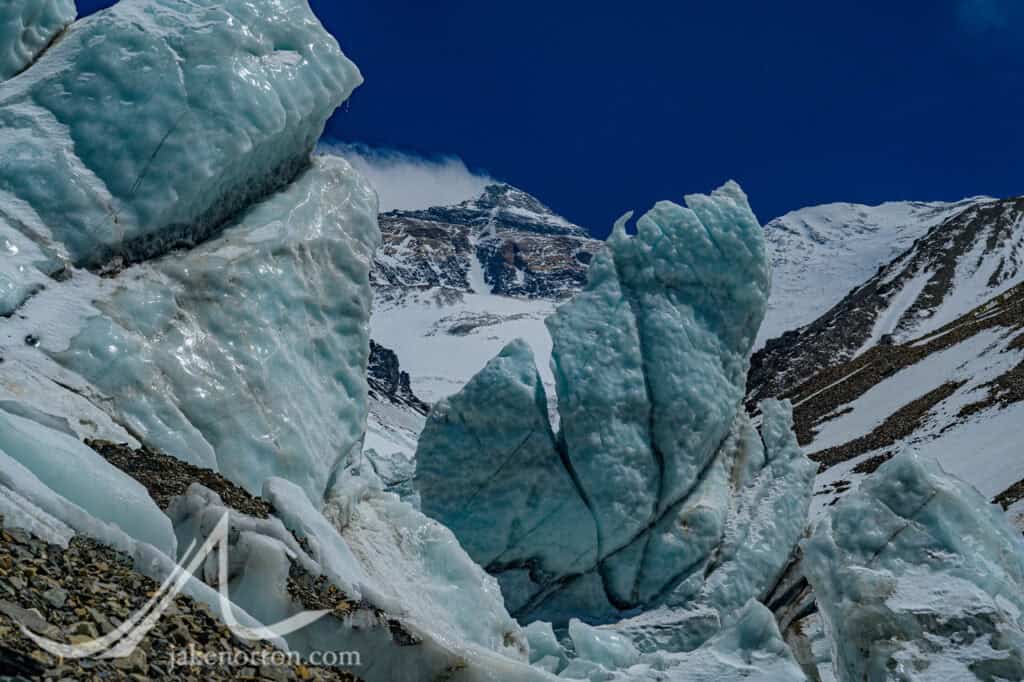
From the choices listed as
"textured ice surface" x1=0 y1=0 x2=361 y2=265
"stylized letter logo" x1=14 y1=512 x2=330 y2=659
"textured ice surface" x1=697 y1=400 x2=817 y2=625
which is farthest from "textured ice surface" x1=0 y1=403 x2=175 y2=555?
"textured ice surface" x1=697 y1=400 x2=817 y2=625

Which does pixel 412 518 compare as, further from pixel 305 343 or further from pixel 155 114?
pixel 155 114

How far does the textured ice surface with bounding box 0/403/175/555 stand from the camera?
246 inches

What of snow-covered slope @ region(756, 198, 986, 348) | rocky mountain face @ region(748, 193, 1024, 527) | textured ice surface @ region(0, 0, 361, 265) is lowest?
snow-covered slope @ region(756, 198, 986, 348)

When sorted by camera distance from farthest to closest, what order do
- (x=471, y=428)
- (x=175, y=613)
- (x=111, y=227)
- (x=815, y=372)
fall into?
(x=815, y=372) < (x=471, y=428) < (x=111, y=227) < (x=175, y=613)

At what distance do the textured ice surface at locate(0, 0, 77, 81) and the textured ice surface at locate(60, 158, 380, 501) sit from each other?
8.71 ft

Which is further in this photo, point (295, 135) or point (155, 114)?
point (295, 135)

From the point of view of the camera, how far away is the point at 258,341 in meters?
9.91

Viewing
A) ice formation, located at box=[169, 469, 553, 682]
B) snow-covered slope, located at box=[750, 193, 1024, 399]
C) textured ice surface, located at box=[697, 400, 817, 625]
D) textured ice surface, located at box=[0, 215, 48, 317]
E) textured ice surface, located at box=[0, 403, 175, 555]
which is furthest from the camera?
snow-covered slope, located at box=[750, 193, 1024, 399]

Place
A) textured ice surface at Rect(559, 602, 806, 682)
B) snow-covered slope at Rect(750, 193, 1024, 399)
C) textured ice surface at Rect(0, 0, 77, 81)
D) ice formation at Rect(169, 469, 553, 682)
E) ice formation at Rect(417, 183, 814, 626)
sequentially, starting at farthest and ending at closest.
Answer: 1. snow-covered slope at Rect(750, 193, 1024, 399)
2. ice formation at Rect(417, 183, 814, 626)
3. textured ice surface at Rect(559, 602, 806, 682)
4. textured ice surface at Rect(0, 0, 77, 81)
5. ice formation at Rect(169, 469, 553, 682)

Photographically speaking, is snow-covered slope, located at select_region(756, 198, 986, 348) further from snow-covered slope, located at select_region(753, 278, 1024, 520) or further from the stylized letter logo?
the stylized letter logo

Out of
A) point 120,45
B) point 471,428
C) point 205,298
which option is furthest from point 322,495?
point 471,428

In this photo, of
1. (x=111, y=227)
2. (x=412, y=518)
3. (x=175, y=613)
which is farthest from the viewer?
(x=412, y=518)

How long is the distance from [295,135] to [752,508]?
11.7 m

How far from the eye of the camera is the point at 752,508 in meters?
19.3
